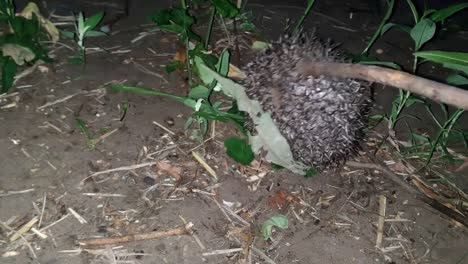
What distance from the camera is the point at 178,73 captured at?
2.56 meters

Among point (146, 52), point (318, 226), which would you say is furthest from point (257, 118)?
A: point (146, 52)

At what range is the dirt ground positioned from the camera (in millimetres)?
1793

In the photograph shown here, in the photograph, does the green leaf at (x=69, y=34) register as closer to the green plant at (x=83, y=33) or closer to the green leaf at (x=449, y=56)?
the green plant at (x=83, y=33)

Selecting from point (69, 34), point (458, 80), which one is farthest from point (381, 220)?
point (69, 34)

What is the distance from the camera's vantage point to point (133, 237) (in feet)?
Answer: 5.85

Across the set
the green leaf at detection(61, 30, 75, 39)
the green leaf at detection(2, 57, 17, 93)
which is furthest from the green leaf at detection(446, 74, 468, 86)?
the green leaf at detection(2, 57, 17, 93)

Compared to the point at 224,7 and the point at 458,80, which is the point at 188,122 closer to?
the point at 224,7

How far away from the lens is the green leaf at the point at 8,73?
2236 mm

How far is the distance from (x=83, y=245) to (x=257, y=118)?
33.8 inches

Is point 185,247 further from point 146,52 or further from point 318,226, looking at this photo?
point 146,52

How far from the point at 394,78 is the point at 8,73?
1.81 meters

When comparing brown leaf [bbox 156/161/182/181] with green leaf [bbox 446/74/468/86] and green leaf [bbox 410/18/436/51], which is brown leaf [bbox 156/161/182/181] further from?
green leaf [bbox 446/74/468/86]

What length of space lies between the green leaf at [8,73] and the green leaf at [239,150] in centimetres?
111

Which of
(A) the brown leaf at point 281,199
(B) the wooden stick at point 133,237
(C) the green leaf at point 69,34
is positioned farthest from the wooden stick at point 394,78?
(C) the green leaf at point 69,34
